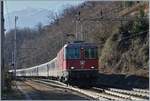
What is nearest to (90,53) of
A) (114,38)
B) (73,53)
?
(73,53)

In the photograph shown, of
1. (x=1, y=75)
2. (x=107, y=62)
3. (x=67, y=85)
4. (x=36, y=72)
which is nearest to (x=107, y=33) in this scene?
(x=107, y=62)

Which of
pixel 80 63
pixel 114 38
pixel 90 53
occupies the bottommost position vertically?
pixel 80 63

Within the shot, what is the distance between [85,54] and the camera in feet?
103

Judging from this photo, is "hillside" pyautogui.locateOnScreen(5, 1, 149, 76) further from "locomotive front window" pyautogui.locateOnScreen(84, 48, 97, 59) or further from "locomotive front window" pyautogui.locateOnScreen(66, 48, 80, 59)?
"locomotive front window" pyautogui.locateOnScreen(66, 48, 80, 59)

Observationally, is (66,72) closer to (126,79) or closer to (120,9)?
(126,79)

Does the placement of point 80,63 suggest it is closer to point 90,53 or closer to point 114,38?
point 90,53

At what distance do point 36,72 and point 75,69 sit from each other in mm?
36452

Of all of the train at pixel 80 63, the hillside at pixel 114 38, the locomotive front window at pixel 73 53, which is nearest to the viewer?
the train at pixel 80 63

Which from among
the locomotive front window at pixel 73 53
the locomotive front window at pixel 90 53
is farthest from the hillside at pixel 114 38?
the locomotive front window at pixel 73 53

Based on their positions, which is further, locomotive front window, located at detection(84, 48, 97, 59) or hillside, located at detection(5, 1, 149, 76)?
hillside, located at detection(5, 1, 149, 76)

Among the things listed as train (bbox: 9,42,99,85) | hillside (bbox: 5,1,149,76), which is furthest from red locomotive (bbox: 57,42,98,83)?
hillside (bbox: 5,1,149,76)

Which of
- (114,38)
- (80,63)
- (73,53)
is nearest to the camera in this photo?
(80,63)

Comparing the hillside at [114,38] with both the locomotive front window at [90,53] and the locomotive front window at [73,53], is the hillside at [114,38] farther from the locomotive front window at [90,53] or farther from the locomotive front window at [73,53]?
the locomotive front window at [73,53]

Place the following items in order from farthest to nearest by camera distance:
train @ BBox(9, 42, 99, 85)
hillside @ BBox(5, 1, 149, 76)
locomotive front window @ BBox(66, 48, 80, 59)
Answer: hillside @ BBox(5, 1, 149, 76) < locomotive front window @ BBox(66, 48, 80, 59) < train @ BBox(9, 42, 99, 85)
